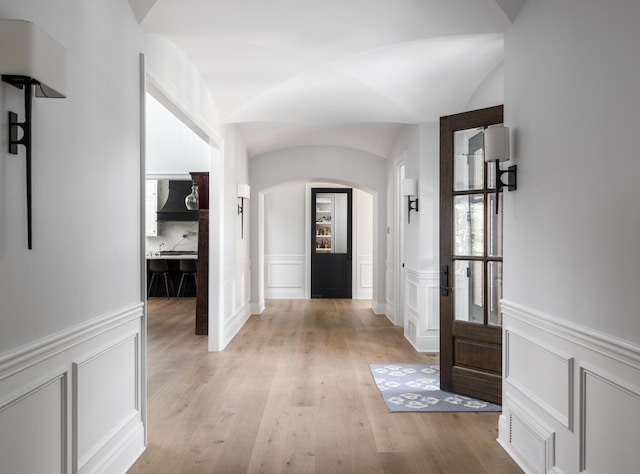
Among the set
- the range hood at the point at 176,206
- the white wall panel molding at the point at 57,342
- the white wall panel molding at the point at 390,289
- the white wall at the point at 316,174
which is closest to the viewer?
the white wall panel molding at the point at 57,342

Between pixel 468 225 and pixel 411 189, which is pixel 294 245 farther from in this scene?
pixel 468 225

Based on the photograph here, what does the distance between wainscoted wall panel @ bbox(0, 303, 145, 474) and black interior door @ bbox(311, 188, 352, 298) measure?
756 centimetres

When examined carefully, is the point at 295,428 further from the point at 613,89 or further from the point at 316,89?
the point at 316,89

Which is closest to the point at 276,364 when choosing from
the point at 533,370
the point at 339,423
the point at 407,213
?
the point at 339,423

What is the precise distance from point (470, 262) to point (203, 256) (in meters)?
3.51

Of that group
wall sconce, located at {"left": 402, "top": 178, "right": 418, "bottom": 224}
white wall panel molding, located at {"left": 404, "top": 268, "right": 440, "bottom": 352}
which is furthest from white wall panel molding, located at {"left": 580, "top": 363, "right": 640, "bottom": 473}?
wall sconce, located at {"left": 402, "top": 178, "right": 418, "bottom": 224}

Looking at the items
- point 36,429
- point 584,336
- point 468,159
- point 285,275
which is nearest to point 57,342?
point 36,429

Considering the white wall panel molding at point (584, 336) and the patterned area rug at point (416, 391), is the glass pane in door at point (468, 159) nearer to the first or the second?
the white wall panel molding at point (584, 336)

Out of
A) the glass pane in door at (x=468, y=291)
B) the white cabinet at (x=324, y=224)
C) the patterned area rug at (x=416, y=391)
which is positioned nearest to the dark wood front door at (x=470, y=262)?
the glass pane in door at (x=468, y=291)

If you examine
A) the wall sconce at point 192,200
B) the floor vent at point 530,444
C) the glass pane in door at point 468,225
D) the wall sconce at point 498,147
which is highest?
the wall sconce at point 192,200

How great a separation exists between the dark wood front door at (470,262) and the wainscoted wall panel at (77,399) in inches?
96.3

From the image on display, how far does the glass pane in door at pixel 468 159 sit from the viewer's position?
4.03 meters

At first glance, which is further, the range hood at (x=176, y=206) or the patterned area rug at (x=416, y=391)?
the range hood at (x=176, y=206)

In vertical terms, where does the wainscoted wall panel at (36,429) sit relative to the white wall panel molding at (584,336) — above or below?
below
